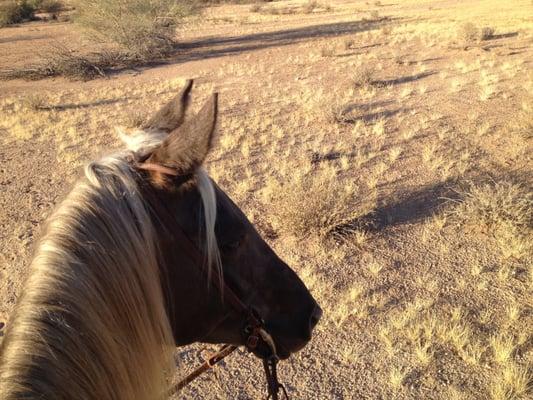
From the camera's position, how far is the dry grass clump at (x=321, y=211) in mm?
5238

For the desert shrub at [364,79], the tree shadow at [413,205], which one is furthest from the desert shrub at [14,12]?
the tree shadow at [413,205]

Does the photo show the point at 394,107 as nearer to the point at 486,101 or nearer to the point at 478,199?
the point at 486,101

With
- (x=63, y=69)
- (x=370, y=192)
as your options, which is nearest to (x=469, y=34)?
(x=370, y=192)

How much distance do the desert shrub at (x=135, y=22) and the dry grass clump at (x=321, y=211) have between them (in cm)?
1700

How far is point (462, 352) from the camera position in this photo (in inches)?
136

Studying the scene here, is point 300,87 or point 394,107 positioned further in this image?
point 300,87

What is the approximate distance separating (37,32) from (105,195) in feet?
119

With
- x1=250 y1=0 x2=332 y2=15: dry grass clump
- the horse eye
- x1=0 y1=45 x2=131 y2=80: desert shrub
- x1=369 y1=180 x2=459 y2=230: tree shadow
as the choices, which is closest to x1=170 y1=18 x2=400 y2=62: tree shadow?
x1=0 y1=45 x2=131 y2=80: desert shrub

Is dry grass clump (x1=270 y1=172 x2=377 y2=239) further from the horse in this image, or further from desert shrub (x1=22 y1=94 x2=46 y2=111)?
desert shrub (x1=22 y1=94 x2=46 y2=111)

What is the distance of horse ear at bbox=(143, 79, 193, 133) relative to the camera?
1809mm

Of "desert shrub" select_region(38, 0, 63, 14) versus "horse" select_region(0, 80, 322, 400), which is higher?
"desert shrub" select_region(38, 0, 63, 14)

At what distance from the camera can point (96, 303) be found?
128cm

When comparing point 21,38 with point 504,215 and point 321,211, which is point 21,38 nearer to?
point 321,211

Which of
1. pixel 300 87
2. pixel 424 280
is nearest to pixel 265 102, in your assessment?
pixel 300 87
